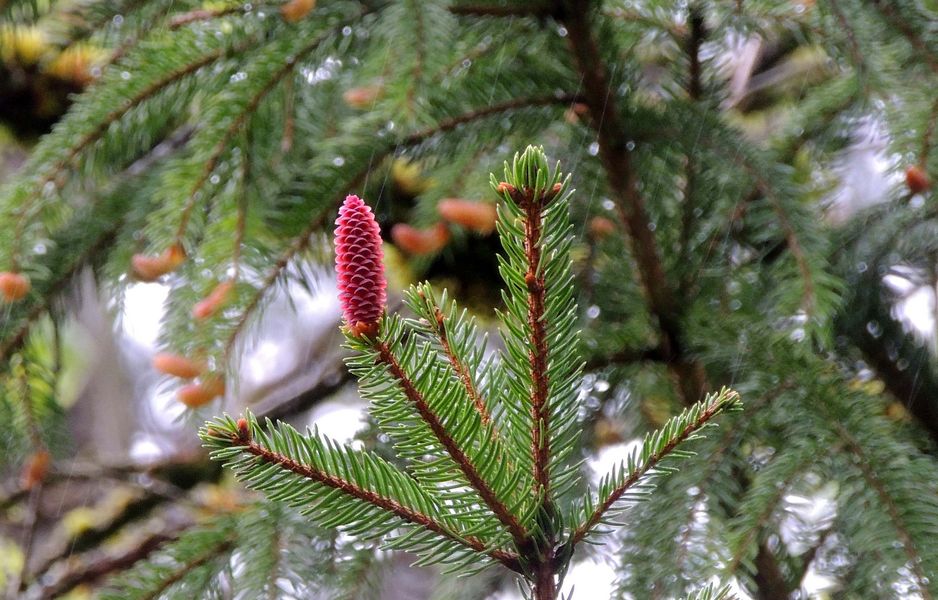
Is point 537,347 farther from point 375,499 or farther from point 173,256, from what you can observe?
point 173,256

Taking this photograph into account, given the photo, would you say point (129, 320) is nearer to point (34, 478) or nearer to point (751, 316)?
point (34, 478)

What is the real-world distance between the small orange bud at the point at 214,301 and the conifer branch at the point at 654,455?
0.53m

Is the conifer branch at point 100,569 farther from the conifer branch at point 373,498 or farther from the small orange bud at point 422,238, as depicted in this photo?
the conifer branch at point 373,498

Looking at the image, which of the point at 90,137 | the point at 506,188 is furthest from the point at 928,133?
the point at 90,137

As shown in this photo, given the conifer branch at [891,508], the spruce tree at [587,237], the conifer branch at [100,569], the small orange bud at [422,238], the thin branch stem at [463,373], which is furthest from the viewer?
the conifer branch at [100,569]

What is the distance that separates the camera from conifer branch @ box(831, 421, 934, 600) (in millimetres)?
756

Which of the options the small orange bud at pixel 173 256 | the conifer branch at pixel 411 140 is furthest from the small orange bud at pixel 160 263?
the conifer branch at pixel 411 140

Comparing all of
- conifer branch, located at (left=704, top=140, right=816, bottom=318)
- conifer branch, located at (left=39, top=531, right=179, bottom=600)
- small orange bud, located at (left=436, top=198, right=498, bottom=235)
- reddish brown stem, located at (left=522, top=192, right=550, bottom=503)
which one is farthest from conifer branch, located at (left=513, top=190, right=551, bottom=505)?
conifer branch, located at (left=39, top=531, right=179, bottom=600)

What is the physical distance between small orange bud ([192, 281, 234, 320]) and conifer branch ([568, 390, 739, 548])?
531 millimetres

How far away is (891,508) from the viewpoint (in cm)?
81

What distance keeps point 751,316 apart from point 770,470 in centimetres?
26

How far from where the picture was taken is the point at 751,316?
1082mm

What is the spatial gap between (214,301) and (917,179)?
728 mm

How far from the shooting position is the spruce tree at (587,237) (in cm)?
90
